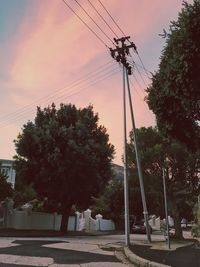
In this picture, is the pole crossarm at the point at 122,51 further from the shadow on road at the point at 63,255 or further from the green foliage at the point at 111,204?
the green foliage at the point at 111,204

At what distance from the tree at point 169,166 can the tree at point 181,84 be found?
64.6ft

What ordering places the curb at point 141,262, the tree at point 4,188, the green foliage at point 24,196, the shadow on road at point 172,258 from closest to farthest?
the curb at point 141,262 → the shadow on road at point 172,258 → the tree at point 4,188 → the green foliage at point 24,196

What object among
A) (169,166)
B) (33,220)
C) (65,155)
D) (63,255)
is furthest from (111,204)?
(63,255)

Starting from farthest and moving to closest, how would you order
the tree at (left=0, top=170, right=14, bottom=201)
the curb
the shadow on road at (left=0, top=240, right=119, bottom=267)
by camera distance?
the tree at (left=0, top=170, right=14, bottom=201) < the shadow on road at (left=0, top=240, right=119, bottom=267) < the curb

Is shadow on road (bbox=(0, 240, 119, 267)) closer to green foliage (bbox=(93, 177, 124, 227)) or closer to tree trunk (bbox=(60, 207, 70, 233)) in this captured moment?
tree trunk (bbox=(60, 207, 70, 233))

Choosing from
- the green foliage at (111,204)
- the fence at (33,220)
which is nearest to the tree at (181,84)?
the fence at (33,220)

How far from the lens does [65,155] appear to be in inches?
1602

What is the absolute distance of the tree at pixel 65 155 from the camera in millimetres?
40312

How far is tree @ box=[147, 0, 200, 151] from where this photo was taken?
17703 mm

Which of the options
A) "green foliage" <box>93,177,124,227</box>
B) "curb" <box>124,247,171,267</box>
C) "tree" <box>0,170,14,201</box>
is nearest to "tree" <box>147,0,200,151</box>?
"curb" <box>124,247,171,267</box>

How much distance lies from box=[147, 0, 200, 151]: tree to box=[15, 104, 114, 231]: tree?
63.9 feet

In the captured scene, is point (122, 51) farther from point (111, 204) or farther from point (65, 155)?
point (111, 204)

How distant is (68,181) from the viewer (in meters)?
40.3

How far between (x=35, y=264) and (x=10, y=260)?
3.75 ft
